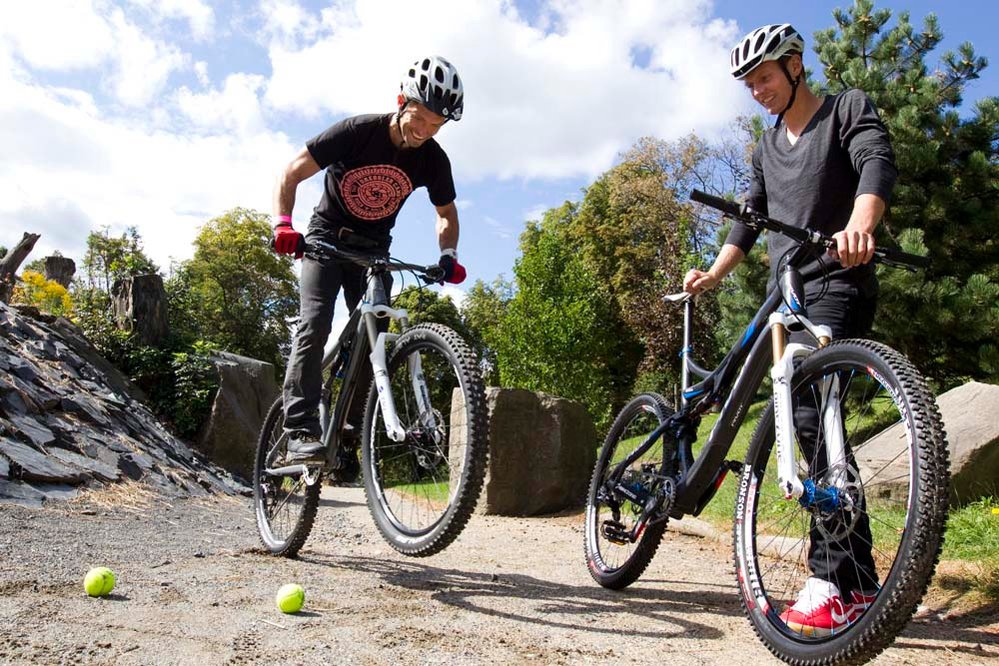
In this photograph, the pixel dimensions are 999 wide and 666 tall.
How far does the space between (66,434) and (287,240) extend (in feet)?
14.5

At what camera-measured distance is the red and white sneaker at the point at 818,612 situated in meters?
2.66

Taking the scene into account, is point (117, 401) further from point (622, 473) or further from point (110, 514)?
point (622, 473)

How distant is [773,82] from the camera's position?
3363 mm

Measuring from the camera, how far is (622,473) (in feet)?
14.0

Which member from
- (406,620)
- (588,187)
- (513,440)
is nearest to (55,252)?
(513,440)

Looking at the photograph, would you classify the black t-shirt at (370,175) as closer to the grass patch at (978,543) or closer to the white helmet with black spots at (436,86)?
the white helmet with black spots at (436,86)

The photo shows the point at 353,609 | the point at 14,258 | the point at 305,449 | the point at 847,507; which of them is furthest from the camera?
the point at 14,258

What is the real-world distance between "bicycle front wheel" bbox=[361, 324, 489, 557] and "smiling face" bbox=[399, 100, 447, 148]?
100 centimetres

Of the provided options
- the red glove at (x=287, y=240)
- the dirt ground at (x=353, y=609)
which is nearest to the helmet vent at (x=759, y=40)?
the red glove at (x=287, y=240)

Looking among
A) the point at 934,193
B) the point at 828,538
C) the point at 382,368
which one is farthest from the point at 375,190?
the point at 934,193

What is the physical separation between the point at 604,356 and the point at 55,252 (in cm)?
2017

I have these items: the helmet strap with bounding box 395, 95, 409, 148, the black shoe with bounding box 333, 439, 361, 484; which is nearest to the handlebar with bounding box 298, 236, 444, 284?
the helmet strap with bounding box 395, 95, 409, 148

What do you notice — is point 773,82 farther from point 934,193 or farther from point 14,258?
point 14,258

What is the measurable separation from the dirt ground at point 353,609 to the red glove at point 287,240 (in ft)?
5.16
